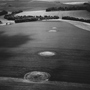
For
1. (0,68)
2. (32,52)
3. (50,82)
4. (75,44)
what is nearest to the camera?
(50,82)

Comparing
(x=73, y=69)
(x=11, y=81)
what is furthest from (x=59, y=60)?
(x=11, y=81)

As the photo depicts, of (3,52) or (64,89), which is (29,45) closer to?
(3,52)

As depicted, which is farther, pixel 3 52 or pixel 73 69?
pixel 3 52

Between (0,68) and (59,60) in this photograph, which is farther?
(59,60)

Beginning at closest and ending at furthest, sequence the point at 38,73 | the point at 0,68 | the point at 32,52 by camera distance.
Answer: the point at 38,73 < the point at 0,68 < the point at 32,52

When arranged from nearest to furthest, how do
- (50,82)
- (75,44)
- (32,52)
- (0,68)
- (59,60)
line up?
1. (50,82)
2. (0,68)
3. (59,60)
4. (32,52)
5. (75,44)

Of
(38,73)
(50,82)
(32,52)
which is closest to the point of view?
(50,82)

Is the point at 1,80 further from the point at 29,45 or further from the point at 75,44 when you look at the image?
the point at 75,44

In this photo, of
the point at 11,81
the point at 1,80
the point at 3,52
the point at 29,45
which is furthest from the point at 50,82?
the point at 29,45
